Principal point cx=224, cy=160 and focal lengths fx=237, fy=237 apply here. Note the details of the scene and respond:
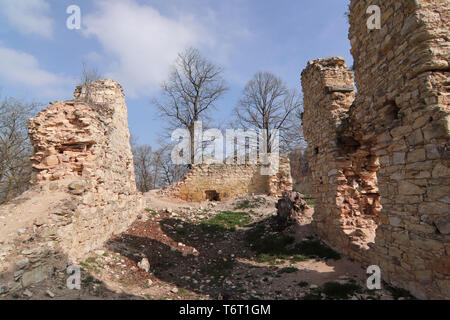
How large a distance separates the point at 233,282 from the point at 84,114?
5.45m

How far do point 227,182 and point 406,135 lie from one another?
44.6 ft

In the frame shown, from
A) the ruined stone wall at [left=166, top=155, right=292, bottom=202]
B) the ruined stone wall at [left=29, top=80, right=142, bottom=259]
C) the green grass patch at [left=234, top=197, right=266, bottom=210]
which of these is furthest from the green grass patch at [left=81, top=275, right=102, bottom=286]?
the ruined stone wall at [left=166, top=155, right=292, bottom=202]

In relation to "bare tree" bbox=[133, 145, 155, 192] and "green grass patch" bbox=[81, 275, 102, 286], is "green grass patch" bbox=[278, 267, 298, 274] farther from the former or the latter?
"bare tree" bbox=[133, 145, 155, 192]

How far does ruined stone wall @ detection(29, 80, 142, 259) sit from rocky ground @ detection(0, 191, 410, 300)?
1.85 feet

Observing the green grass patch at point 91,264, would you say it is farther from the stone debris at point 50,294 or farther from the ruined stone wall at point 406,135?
the ruined stone wall at point 406,135

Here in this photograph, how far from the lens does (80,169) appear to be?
573 centimetres

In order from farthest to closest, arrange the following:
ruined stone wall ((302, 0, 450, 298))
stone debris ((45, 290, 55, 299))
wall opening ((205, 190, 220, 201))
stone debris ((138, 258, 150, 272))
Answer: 1. wall opening ((205, 190, 220, 201))
2. stone debris ((138, 258, 150, 272))
3. stone debris ((45, 290, 55, 299))
4. ruined stone wall ((302, 0, 450, 298))

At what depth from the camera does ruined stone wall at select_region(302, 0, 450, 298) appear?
3.32 metres

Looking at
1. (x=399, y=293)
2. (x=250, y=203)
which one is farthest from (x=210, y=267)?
(x=250, y=203)

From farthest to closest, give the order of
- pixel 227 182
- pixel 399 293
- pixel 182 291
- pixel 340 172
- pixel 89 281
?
1. pixel 227 182
2. pixel 340 172
3. pixel 182 291
4. pixel 89 281
5. pixel 399 293

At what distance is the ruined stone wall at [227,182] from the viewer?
16391 millimetres

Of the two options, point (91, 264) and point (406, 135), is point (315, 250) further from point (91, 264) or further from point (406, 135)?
point (91, 264)

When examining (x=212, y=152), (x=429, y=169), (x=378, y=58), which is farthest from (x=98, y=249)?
(x=212, y=152)

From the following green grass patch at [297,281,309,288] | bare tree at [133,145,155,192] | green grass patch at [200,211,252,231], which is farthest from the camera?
bare tree at [133,145,155,192]
